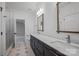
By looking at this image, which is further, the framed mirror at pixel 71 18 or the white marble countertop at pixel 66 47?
the framed mirror at pixel 71 18

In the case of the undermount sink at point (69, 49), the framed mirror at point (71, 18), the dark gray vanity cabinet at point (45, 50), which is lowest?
the dark gray vanity cabinet at point (45, 50)

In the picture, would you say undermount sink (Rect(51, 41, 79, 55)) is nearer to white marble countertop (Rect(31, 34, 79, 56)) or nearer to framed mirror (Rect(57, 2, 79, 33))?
white marble countertop (Rect(31, 34, 79, 56))

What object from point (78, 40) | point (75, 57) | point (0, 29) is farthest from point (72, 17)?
point (0, 29)

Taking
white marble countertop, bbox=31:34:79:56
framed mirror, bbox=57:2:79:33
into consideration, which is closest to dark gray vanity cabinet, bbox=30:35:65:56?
white marble countertop, bbox=31:34:79:56

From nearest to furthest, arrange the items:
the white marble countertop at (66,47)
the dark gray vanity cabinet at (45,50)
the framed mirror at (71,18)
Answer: the white marble countertop at (66,47), the dark gray vanity cabinet at (45,50), the framed mirror at (71,18)

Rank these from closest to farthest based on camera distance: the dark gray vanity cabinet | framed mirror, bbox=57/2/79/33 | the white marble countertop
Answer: the white marble countertop, the dark gray vanity cabinet, framed mirror, bbox=57/2/79/33

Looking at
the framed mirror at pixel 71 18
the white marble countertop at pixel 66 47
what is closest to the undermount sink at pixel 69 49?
the white marble countertop at pixel 66 47

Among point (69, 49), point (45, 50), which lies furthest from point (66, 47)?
point (45, 50)

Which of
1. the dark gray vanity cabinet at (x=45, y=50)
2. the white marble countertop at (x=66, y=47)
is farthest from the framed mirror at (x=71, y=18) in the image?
the dark gray vanity cabinet at (x=45, y=50)

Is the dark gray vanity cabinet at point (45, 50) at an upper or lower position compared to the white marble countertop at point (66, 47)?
lower

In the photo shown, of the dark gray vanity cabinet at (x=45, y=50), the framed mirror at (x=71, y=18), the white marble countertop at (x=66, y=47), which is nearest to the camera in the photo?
the white marble countertop at (x=66, y=47)

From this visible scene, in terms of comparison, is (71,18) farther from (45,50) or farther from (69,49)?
(45,50)

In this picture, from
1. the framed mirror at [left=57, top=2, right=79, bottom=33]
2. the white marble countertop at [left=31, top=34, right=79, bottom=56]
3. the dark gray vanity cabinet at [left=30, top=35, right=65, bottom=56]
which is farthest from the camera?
the framed mirror at [left=57, top=2, right=79, bottom=33]

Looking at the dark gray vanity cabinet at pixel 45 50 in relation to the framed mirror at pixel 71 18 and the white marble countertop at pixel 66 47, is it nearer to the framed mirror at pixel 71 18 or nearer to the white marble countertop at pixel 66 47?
the white marble countertop at pixel 66 47
